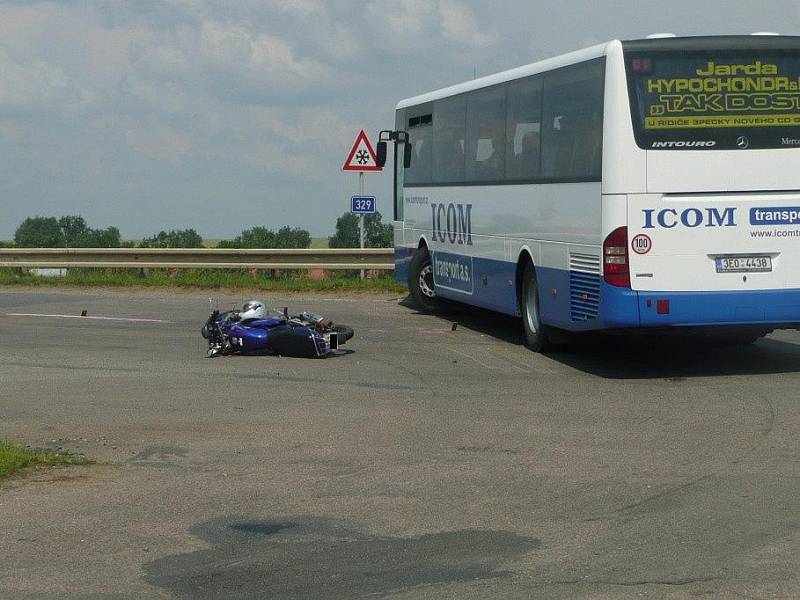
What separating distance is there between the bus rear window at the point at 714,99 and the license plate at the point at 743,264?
106 centimetres

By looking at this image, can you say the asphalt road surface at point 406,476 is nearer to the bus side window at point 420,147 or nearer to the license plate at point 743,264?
the license plate at point 743,264

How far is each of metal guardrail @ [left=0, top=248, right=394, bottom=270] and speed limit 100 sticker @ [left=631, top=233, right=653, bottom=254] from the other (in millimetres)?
13983

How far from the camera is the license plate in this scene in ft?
44.0

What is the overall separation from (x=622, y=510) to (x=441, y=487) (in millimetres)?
1205

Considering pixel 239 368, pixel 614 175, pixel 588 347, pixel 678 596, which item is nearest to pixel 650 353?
pixel 588 347

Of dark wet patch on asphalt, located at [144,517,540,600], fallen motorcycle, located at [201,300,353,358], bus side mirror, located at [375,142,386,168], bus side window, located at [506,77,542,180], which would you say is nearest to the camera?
dark wet patch on asphalt, located at [144,517,540,600]

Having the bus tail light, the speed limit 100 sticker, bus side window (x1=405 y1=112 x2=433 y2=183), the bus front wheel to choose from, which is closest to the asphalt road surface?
the bus front wheel

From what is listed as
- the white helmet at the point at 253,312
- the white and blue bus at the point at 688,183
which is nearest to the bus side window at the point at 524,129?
the white and blue bus at the point at 688,183

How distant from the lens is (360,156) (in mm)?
26734

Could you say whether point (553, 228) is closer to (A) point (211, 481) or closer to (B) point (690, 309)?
(B) point (690, 309)

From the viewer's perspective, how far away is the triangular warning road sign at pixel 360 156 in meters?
26.6

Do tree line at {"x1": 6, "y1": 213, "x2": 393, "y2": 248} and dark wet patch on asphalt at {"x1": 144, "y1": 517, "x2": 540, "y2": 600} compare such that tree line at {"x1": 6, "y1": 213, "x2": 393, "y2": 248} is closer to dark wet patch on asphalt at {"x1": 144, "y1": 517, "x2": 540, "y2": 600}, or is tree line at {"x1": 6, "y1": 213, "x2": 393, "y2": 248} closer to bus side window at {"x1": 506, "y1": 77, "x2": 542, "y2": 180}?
bus side window at {"x1": 506, "y1": 77, "x2": 542, "y2": 180}

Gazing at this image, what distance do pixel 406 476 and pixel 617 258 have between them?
5.27 metres

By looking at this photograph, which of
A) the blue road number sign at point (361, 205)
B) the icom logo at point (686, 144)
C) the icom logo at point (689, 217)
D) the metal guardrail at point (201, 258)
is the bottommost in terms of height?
the metal guardrail at point (201, 258)
